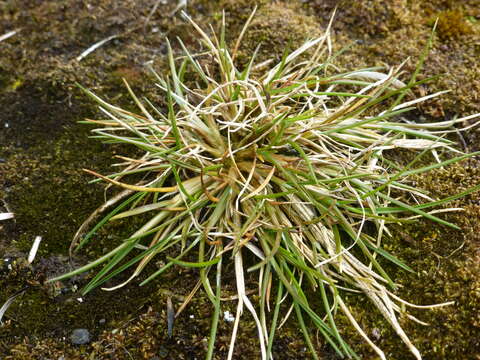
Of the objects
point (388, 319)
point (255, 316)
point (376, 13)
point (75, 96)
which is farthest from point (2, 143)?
point (376, 13)

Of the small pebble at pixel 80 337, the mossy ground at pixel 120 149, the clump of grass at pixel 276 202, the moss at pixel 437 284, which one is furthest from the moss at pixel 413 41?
the small pebble at pixel 80 337

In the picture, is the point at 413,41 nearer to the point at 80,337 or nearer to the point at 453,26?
the point at 453,26

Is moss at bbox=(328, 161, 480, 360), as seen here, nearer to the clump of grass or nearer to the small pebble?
the clump of grass

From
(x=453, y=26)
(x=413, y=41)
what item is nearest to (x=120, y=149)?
(x=413, y=41)

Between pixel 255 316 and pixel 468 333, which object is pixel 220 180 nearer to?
pixel 255 316

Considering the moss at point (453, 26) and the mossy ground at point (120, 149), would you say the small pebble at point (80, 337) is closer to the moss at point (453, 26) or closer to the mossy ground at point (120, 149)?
the mossy ground at point (120, 149)

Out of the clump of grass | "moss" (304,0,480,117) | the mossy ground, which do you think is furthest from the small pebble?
"moss" (304,0,480,117)

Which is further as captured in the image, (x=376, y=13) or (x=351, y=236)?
(x=376, y=13)
